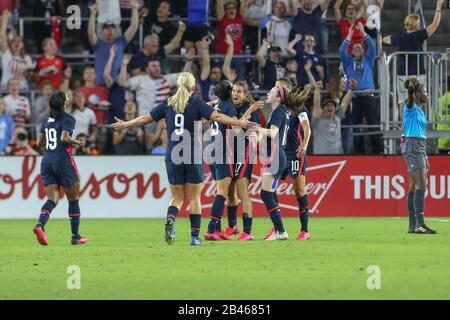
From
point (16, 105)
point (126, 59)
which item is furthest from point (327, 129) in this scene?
point (16, 105)

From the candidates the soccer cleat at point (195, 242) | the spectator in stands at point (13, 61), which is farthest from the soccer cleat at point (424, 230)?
the spectator in stands at point (13, 61)

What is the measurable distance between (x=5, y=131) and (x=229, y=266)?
1260 cm

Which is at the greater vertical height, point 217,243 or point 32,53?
point 32,53

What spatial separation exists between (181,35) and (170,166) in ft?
36.3

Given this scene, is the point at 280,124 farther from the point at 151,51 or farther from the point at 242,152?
the point at 151,51

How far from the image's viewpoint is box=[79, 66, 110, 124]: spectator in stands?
26.1 meters

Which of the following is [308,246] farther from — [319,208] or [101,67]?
[101,67]

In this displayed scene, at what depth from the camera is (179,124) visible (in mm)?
16219

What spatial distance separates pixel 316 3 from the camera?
27.2 m

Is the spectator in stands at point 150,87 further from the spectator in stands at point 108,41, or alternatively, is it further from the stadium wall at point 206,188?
the stadium wall at point 206,188

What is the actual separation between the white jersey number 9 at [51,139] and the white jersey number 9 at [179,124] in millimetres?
1793

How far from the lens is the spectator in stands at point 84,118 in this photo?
2531 cm
